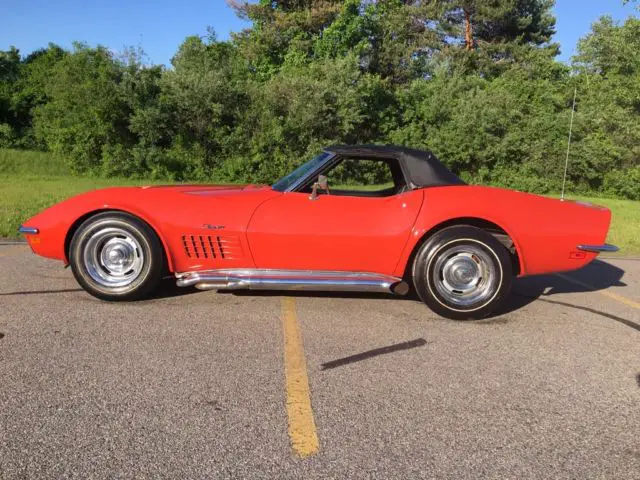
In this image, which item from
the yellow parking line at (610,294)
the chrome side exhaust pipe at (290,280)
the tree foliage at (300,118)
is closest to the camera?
the chrome side exhaust pipe at (290,280)

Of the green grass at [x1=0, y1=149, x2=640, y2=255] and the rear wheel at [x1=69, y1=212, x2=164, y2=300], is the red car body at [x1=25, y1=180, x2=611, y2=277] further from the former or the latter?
the green grass at [x1=0, y1=149, x2=640, y2=255]

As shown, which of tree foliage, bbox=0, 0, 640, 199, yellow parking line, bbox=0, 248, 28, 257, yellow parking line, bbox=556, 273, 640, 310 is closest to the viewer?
yellow parking line, bbox=556, 273, 640, 310

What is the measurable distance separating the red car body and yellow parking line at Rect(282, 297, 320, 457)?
0.65m

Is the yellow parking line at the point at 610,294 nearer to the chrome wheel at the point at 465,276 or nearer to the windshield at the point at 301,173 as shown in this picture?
the chrome wheel at the point at 465,276

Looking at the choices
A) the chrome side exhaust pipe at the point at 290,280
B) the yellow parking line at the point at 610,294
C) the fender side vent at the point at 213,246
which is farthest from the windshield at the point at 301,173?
the yellow parking line at the point at 610,294

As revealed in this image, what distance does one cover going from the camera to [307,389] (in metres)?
2.85

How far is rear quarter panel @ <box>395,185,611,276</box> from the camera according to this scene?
4.19 m

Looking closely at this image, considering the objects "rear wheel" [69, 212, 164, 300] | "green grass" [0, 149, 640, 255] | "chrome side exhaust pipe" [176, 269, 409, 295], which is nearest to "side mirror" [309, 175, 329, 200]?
"chrome side exhaust pipe" [176, 269, 409, 295]

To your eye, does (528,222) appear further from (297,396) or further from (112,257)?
(112,257)

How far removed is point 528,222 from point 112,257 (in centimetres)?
341

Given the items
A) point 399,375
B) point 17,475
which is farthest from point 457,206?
point 17,475

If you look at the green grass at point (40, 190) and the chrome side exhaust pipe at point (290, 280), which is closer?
the chrome side exhaust pipe at point (290, 280)

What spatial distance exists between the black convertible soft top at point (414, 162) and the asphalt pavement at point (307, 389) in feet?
3.60

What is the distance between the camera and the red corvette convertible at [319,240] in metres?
4.11
